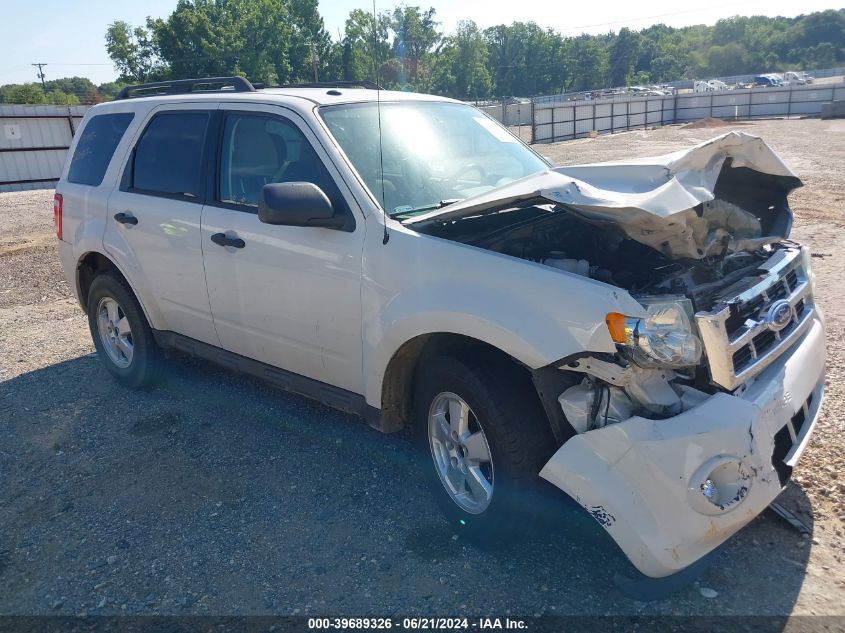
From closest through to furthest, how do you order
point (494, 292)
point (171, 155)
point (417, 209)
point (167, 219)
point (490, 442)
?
point (494, 292)
point (490, 442)
point (417, 209)
point (167, 219)
point (171, 155)

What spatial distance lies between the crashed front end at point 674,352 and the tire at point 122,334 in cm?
277

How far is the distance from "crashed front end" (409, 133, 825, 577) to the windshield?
39 cm

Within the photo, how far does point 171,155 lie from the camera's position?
468 cm

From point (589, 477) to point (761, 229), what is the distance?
194 centimetres

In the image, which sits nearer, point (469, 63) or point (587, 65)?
point (469, 63)

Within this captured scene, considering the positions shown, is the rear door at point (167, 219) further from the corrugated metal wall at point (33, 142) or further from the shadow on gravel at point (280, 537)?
the corrugated metal wall at point (33, 142)

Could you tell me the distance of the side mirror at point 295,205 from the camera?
3357 millimetres

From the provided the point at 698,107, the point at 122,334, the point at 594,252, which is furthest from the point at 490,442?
the point at 698,107

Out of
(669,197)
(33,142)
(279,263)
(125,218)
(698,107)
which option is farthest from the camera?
(698,107)

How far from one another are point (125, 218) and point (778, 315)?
4.09 meters

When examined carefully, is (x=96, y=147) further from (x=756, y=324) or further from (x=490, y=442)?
(x=756, y=324)

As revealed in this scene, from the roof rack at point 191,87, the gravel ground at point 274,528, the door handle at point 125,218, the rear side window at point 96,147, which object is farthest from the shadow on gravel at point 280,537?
the roof rack at point 191,87

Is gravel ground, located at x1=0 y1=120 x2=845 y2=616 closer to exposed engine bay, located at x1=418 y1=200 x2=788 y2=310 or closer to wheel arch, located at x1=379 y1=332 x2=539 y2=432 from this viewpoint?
wheel arch, located at x1=379 y1=332 x2=539 y2=432

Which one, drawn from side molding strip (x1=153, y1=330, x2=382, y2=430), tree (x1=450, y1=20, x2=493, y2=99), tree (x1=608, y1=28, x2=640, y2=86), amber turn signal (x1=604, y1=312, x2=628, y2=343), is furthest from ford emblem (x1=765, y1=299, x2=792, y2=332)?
tree (x1=608, y1=28, x2=640, y2=86)
